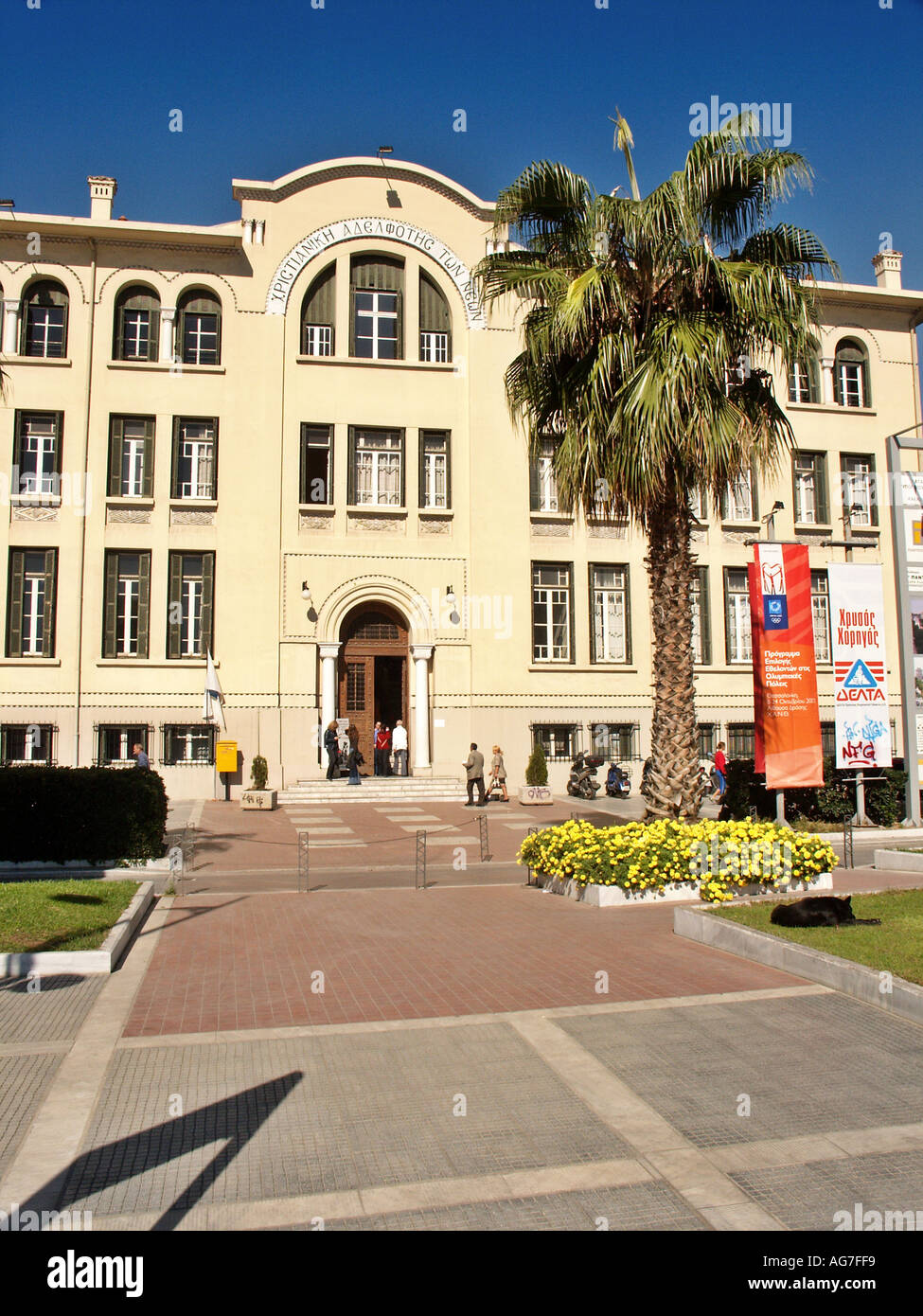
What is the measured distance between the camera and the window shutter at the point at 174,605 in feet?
93.4

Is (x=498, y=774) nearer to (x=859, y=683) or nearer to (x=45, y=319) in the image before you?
(x=859, y=683)

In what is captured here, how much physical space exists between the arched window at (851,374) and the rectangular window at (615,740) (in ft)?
43.8

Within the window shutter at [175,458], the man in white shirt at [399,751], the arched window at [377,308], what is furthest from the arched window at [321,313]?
the man in white shirt at [399,751]

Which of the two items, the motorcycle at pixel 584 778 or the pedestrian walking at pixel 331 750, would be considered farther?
the pedestrian walking at pixel 331 750

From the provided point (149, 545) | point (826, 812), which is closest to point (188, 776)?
point (149, 545)

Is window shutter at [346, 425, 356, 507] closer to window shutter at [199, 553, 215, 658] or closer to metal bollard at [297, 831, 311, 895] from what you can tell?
window shutter at [199, 553, 215, 658]

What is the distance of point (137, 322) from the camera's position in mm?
29109

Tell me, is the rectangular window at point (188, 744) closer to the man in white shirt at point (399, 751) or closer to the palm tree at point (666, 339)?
the man in white shirt at point (399, 751)

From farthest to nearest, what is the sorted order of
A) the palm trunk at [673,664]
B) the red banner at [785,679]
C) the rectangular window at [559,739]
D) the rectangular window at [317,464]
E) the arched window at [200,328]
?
1. the rectangular window at [559,739]
2. the rectangular window at [317,464]
3. the arched window at [200,328]
4. the red banner at [785,679]
5. the palm trunk at [673,664]

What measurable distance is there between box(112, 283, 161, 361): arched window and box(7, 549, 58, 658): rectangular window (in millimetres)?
6166

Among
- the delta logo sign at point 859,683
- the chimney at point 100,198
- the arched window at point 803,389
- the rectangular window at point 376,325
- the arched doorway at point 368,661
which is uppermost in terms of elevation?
the chimney at point 100,198

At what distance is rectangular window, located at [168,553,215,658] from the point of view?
28500 millimetres
